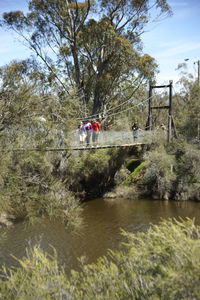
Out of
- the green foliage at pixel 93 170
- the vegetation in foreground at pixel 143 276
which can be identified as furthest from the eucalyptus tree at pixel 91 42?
the vegetation in foreground at pixel 143 276

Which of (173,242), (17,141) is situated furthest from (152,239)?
(17,141)

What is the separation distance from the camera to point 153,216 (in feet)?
42.2

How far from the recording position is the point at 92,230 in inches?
436

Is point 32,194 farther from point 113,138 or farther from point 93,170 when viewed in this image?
point 93,170

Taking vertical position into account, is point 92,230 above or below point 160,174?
below

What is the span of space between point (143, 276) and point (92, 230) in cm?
807

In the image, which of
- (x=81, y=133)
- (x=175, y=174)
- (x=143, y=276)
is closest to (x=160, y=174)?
(x=175, y=174)

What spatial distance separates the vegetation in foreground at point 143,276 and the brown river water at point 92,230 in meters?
2.67

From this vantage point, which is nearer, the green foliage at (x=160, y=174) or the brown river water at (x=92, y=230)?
the brown river water at (x=92, y=230)

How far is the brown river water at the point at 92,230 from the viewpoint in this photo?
8844 mm

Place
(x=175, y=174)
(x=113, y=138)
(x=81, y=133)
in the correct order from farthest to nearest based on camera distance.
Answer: (x=175, y=174)
(x=113, y=138)
(x=81, y=133)

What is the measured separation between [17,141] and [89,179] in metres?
9.65

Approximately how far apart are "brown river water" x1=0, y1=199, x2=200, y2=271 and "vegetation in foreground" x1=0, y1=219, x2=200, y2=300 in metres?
2.67

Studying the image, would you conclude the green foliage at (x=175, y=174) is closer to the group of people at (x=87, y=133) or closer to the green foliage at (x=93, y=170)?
the green foliage at (x=93, y=170)
